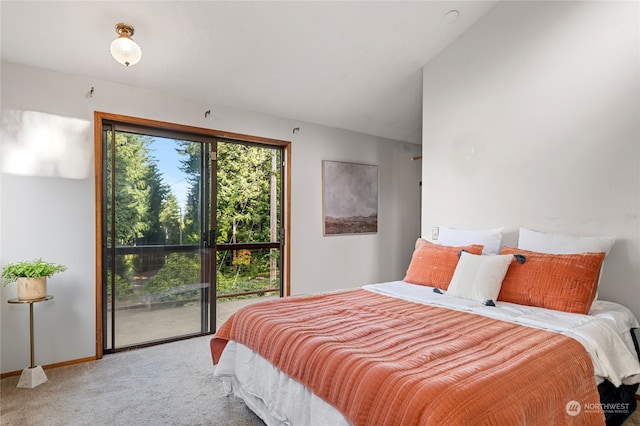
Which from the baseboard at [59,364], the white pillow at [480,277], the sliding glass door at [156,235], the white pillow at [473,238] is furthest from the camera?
the sliding glass door at [156,235]

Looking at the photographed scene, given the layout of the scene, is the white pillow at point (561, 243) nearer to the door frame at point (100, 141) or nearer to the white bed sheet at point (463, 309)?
the white bed sheet at point (463, 309)

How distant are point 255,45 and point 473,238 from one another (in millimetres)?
2469

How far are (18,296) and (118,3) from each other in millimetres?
2136

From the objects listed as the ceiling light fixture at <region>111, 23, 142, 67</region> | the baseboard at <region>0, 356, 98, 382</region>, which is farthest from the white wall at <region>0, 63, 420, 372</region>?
the ceiling light fixture at <region>111, 23, 142, 67</region>

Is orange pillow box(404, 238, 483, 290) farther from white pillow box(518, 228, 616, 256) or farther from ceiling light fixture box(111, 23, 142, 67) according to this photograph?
ceiling light fixture box(111, 23, 142, 67)

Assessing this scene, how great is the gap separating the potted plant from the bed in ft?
4.42

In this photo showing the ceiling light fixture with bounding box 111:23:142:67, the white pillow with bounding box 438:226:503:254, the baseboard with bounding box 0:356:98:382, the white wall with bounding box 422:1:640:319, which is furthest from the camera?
the white pillow with bounding box 438:226:503:254

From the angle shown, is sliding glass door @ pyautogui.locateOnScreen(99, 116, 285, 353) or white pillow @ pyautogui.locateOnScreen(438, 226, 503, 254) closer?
white pillow @ pyautogui.locateOnScreen(438, 226, 503, 254)

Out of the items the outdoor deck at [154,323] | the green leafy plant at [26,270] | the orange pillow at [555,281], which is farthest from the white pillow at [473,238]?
the green leafy plant at [26,270]

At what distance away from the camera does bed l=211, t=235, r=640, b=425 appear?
1310mm

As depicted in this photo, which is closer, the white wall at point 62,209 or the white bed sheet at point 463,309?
the white bed sheet at point 463,309

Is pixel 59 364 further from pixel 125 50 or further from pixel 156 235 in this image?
pixel 125 50

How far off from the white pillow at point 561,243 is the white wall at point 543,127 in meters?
0.13

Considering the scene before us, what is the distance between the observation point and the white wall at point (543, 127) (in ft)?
8.57
